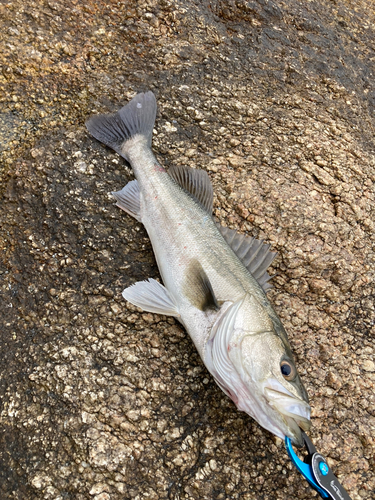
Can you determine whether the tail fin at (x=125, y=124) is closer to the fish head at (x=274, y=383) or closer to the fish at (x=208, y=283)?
the fish at (x=208, y=283)

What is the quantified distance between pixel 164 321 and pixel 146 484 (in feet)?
3.48

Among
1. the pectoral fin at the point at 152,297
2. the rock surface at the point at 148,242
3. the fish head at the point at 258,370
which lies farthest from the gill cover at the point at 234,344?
the pectoral fin at the point at 152,297

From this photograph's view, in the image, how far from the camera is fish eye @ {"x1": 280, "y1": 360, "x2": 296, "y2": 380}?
2.47 meters

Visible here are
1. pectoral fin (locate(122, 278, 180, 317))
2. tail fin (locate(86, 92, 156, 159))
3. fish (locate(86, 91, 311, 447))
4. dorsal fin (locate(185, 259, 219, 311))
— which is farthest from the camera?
tail fin (locate(86, 92, 156, 159))

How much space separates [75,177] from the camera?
3.65 meters

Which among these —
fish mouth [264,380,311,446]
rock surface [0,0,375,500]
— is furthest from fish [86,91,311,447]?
rock surface [0,0,375,500]

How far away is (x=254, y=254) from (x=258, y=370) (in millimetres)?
945

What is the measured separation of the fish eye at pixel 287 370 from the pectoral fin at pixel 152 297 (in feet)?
2.77

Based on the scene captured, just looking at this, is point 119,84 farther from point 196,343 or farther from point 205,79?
point 196,343

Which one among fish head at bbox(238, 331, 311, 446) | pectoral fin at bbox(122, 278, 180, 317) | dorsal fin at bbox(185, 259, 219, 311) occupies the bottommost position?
pectoral fin at bbox(122, 278, 180, 317)

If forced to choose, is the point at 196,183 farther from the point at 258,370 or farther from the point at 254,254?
the point at 258,370

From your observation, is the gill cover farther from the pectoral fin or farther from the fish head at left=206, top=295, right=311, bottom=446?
the pectoral fin

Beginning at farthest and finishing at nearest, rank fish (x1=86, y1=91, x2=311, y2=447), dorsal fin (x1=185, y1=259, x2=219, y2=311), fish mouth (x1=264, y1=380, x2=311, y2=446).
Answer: dorsal fin (x1=185, y1=259, x2=219, y2=311) → fish (x1=86, y1=91, x2=311, y2=447) → fish mouth (x1=264, y1=380, x2=311, y2=446)

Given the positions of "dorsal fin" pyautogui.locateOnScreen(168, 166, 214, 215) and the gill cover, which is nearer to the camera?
the gill cover
